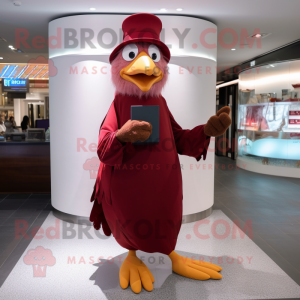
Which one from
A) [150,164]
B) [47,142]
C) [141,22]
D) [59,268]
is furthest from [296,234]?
[47,142]

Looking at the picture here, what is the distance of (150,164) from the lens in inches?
85.0

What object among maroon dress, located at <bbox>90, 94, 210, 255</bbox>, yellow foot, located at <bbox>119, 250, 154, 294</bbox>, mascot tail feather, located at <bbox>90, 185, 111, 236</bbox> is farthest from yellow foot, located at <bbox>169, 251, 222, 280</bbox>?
mascot tail feather, located at <bbox>90, 185, 111, 236</bbox>

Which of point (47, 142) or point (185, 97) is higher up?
point (185, 97)

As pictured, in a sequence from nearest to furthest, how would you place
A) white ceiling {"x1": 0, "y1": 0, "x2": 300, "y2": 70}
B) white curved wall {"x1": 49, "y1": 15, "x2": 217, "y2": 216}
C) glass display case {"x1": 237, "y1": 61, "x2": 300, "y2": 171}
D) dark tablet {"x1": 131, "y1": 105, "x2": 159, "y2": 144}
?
dark tablet {"x1": 131, "y1": 105, "x2": 159, "y2": 144} < white ceiling {"x1": 0, "y1": 0, "x2": 300, "y2": 70} < white curved wall {"x1": 49, "y1": 15, "x2": 217, "y2": 216} < glass display case {"x1": 237, "y1": 61, "x2": 300, "y2": 171}

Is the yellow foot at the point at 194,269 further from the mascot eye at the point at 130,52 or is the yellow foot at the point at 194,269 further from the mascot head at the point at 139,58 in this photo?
the mascot eye at the point at 130,52

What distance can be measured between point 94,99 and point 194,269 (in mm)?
2011

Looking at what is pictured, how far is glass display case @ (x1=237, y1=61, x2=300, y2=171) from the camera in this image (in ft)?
21.3

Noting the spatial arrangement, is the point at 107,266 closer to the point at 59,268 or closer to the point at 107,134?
the point at 59,268

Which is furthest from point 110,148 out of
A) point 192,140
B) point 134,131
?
point 192,140

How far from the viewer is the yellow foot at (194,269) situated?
255 cm

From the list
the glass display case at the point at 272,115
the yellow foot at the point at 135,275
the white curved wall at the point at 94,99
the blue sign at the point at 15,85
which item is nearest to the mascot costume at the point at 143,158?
the yellow foot at the point at 135,275

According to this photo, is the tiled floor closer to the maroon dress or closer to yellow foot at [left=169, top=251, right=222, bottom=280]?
yellow foot at [left=169, top=251, right=222, bottom=280]

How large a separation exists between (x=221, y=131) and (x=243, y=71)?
592 cm

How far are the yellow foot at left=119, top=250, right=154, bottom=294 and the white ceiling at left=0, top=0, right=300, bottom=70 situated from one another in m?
2.38
